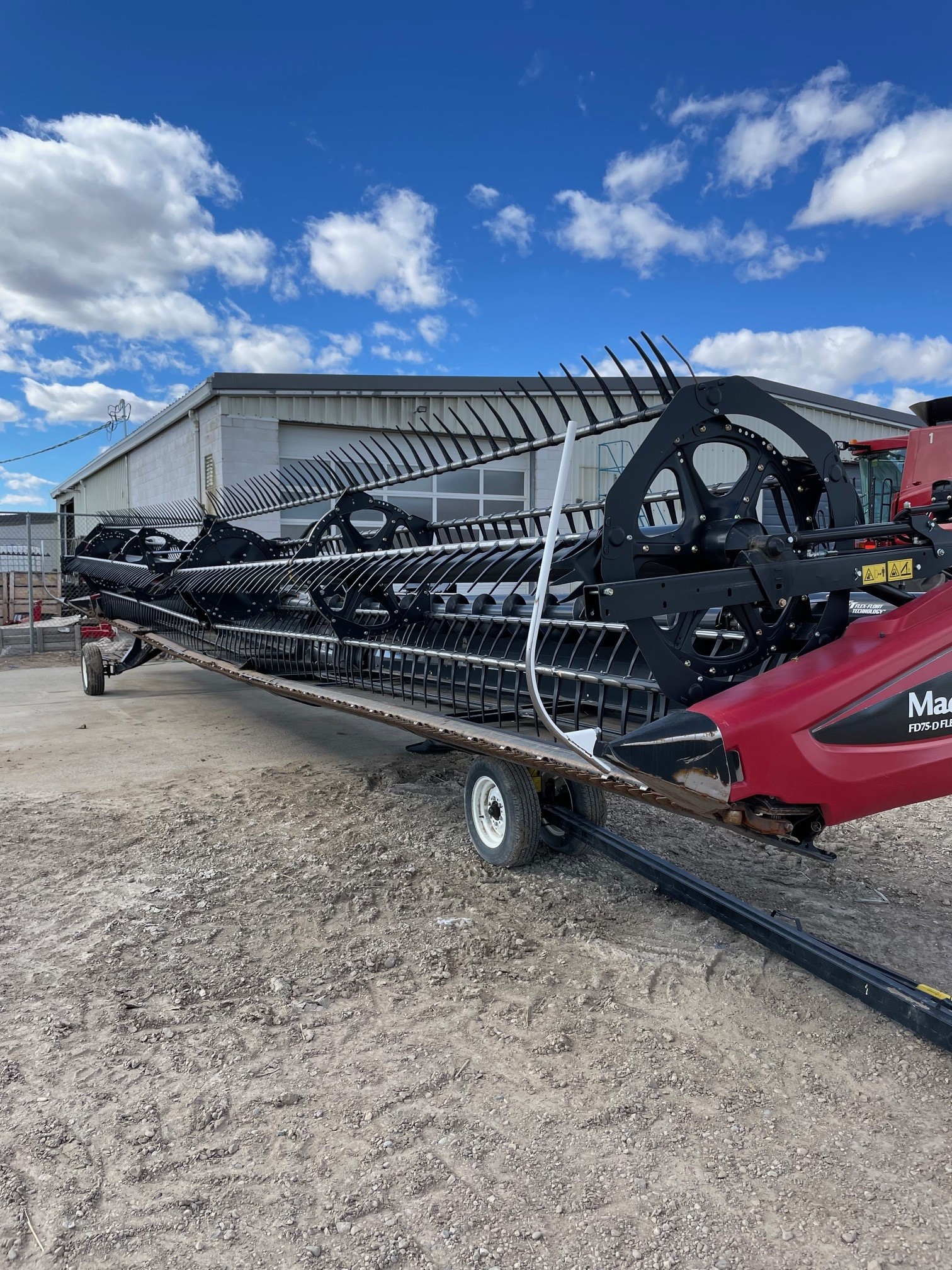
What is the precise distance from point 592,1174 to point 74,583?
37.6ft

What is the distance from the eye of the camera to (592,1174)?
2043 millimetres

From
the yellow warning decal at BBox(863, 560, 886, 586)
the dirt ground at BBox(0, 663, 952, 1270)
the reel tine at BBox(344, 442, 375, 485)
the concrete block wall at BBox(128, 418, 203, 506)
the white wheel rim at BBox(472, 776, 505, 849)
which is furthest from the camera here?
the concrete block wall at BBox(128, 418, 203, 506)

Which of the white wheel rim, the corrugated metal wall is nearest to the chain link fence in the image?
the corrugated metal wall

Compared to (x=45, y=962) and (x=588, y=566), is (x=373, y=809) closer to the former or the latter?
(x=45, y=962)

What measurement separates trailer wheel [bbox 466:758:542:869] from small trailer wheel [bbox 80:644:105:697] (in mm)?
6736

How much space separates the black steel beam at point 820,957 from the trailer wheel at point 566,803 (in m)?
0.48

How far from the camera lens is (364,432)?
532 inches

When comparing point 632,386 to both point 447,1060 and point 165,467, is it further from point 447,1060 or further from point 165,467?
point 165,467

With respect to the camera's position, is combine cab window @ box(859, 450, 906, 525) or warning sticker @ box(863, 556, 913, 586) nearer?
warning sticker @ box(863, 556, 913, 586)

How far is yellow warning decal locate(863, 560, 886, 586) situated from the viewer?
2.81m

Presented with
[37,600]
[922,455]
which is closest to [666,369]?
[922,455]

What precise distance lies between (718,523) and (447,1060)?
1876 mm

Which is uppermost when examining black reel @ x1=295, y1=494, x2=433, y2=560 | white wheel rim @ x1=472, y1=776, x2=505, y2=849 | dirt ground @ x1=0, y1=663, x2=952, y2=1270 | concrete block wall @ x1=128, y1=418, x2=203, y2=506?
concrete block wall @ x1=128, y1=418, x2=203, y2=506

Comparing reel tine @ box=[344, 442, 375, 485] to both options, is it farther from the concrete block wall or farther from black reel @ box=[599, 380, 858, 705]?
the concrete block wall
